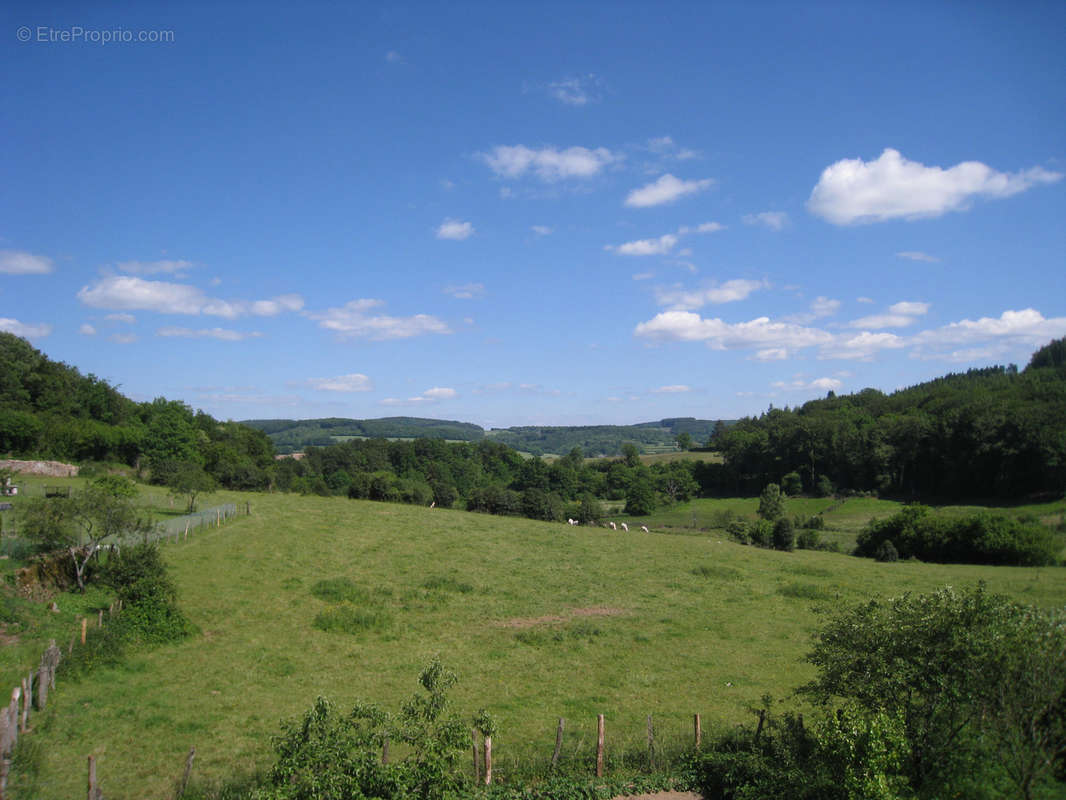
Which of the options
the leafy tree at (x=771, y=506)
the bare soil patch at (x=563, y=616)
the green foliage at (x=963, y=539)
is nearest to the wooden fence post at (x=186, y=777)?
the bare soil patch at (x=563, y=616)

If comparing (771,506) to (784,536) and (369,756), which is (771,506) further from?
(369,756)

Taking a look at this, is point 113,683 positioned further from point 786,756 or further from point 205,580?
point 786,756

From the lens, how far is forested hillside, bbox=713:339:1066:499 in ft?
246

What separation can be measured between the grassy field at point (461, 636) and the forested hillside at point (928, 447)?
146 feet

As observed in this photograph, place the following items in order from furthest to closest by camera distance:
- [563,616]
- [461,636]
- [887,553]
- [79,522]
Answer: [887,553] → [563,616] → [461,636] → [79,522]

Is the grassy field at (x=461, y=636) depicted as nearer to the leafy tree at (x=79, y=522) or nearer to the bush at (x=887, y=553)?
the bush at (x=887, y=553)

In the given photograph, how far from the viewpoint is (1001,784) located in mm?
11281

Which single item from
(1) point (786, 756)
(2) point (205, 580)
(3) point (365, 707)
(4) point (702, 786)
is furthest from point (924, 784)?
(2) point (205, 580)

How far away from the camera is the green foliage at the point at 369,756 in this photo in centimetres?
876

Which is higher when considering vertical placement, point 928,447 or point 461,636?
point 928,447

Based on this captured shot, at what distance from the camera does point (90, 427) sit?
6800 centimetres

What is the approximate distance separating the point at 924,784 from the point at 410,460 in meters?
122

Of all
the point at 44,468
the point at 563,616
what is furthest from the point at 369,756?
the point at 44,468

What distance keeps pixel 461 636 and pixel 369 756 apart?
58.0 feet
